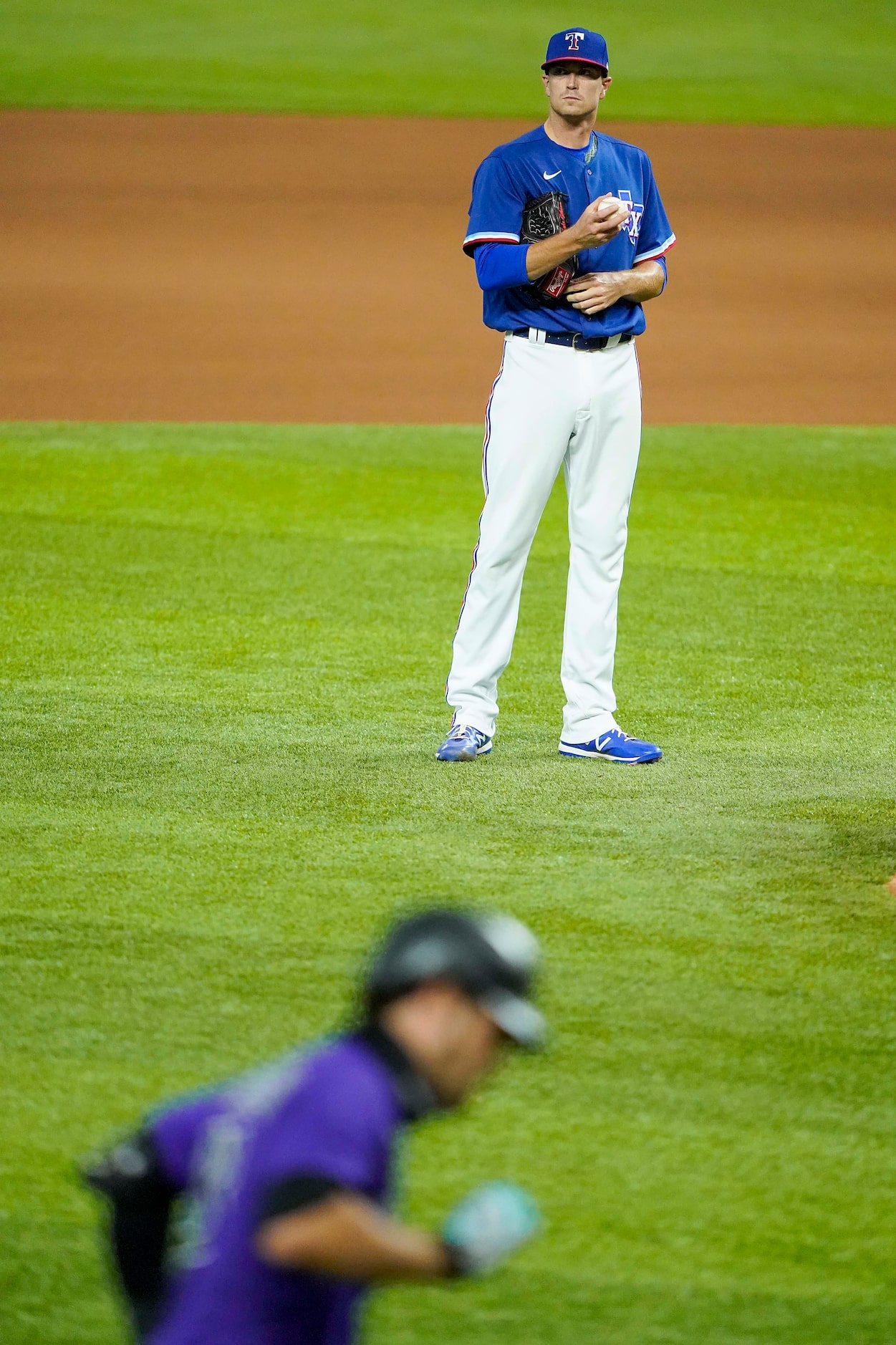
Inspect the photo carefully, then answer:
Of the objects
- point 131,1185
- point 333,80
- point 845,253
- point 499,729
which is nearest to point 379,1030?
point 131,1185

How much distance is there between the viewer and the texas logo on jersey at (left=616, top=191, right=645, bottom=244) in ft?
18.2

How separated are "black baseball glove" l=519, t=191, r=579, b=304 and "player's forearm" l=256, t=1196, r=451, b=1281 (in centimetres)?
407

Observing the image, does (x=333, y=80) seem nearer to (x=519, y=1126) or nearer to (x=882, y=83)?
(x=882, y=83)

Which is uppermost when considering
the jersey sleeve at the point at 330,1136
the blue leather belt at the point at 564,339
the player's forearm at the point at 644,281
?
the player's forearm at the point at 644,281

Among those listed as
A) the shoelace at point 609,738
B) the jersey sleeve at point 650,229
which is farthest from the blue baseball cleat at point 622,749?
the jersey sleeve at point 650,229

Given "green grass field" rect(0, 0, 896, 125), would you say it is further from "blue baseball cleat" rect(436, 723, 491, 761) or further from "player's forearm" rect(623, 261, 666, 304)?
"blue baseball cleat" rect(436, 723, 491, 761)

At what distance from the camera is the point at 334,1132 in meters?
1.89

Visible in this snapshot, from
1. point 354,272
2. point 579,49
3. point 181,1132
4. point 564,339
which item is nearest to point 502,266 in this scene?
point 564,339

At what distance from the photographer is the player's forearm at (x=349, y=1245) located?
1.85 metres

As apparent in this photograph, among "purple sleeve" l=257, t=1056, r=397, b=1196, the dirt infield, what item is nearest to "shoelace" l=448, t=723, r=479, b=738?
"purple sleeve" l=257, t=1056, r=397, b=1196

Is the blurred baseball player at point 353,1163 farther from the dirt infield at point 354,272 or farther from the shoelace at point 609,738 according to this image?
the dirt infield at point 354,272

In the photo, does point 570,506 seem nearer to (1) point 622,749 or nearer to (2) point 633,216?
(1) point 622,749

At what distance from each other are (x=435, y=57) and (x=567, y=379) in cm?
2708

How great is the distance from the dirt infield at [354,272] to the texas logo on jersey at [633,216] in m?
7.20
